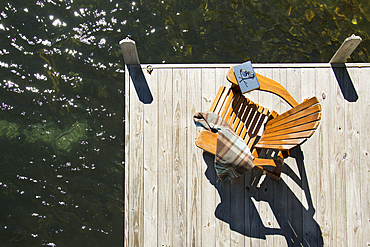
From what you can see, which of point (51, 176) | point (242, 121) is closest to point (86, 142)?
point (51, 176)

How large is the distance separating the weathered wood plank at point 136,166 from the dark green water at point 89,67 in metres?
0.63

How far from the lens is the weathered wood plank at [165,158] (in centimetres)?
254

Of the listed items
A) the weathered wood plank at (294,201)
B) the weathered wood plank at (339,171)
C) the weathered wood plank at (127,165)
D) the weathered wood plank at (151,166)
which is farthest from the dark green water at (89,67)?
A: the weathered wood plank at (294,201)

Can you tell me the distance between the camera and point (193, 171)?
2574 millimetres

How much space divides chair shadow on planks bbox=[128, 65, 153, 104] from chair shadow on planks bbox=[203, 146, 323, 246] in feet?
3.50

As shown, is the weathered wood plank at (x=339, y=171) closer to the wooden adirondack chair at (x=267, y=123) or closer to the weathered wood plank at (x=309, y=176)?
the weathered wood plank at (x=309, y=176)

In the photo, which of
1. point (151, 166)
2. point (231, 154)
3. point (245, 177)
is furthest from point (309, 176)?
point (151, 166)

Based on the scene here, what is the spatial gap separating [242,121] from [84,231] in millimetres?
2536

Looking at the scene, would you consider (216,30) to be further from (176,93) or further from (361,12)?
(361,12)

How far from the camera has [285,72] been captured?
2.65m

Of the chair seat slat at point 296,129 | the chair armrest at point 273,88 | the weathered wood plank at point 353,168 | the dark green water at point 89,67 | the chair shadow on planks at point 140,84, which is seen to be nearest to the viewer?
the chair seat slat at point 296,129

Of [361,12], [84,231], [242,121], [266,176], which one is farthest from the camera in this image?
[361,12]

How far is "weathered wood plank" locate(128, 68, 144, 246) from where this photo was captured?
8.32 feet

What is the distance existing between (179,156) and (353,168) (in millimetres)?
1925
